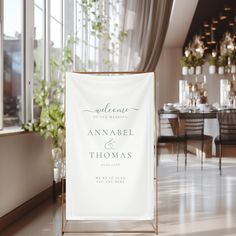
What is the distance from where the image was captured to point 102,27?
7824mm

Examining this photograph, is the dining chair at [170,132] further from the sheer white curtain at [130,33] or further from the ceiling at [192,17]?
the ceiling at [192,17]

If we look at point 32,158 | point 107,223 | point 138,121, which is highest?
point 138,121

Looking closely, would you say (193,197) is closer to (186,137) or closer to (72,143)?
(72,143)

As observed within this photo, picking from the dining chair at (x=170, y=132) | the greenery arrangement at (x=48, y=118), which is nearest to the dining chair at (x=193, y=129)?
the dining chair at (x=170, y=132)

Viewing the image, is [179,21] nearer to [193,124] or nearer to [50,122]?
[193,124]

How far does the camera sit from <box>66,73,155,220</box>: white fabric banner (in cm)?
382

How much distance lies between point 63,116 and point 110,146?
5.02ft

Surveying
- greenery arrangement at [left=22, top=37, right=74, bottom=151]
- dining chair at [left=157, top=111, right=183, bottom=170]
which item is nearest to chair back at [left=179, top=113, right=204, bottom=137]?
dining chair at [left=157, top=111, right=183, bottom=170]

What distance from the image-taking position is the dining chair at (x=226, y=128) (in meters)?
7.77

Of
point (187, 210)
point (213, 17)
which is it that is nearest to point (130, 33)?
point (187, 210)

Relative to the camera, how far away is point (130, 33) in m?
8.41

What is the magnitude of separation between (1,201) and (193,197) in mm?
2294

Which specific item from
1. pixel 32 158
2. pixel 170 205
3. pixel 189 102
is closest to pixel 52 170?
pixel 32 158

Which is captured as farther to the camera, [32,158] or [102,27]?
[102,27]
